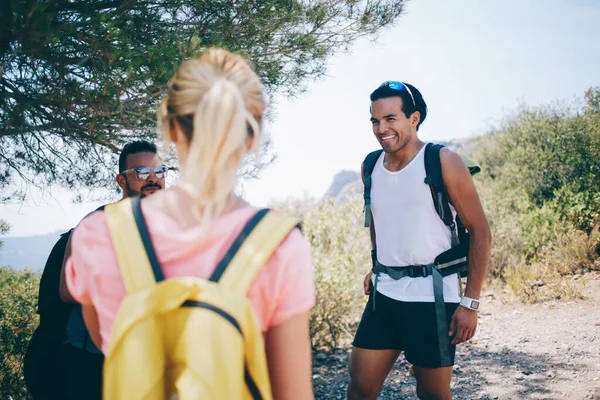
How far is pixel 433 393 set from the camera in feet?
7.75

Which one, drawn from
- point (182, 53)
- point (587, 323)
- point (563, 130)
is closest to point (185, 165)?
point (182, 53)

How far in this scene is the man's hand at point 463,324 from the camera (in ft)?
7.72

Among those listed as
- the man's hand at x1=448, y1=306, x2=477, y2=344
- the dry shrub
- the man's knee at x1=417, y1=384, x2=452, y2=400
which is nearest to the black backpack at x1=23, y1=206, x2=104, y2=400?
the man's knee at x1=417, y1=384, x2=452, y2=400

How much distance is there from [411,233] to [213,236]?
5.40ft

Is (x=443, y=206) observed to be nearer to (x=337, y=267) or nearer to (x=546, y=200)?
(x=337, y=267)

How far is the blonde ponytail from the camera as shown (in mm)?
996

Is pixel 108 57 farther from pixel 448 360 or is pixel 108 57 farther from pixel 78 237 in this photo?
pixel 448 360

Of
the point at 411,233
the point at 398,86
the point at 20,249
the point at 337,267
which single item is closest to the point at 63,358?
the point at 411,233

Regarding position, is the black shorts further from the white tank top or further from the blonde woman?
the blonde woman

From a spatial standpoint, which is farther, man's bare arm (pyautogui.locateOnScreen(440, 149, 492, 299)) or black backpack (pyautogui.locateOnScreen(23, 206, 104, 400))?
man's bare arm (pyautogui.locateOnScreen(440, 149, 492, 299))

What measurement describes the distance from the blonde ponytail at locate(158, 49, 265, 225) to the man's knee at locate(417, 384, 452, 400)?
180 centimetres

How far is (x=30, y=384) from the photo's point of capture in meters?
1.91

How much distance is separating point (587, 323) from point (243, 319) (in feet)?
20.6

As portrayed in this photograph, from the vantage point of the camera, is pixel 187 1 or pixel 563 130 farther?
pixel 563 130
